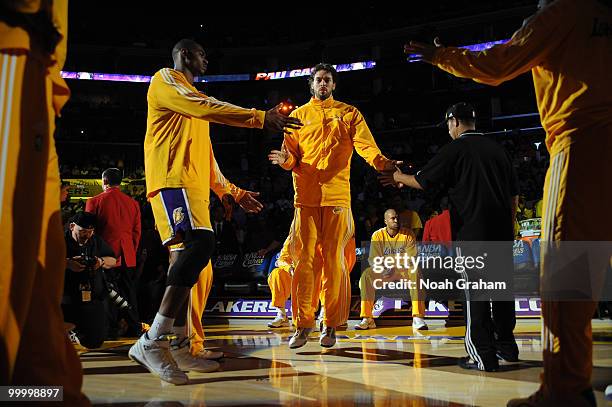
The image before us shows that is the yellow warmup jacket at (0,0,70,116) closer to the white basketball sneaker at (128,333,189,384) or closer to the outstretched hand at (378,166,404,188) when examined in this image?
the white basketball sneaker at (128,333,189,384)

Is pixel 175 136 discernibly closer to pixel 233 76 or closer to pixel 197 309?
pixel 197 309

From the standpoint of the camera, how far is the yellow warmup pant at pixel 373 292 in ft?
23.3

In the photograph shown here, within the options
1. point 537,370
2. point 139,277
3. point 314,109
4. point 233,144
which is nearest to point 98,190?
point 233,144

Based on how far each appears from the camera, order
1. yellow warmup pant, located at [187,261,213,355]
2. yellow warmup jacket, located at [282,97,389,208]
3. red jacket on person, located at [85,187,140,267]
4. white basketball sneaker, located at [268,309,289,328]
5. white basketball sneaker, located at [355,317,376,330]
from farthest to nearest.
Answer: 1. white basketball sneaker, located at [268,309,289,328]
2. white basketball sneaker, located at [355,317,376,330]
3. red jacket on person, located at [85,187,140,267]
4. yellow warmup jacket, located at [282,97,389,208]
5. yellow warmup pant, located at [187,261,213,355]

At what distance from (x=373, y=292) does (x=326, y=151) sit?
3.58 meters

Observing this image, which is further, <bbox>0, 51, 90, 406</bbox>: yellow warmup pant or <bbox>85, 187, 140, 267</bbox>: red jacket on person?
<bbox>85, 187, 140, 267</bbox>: red jacket on person

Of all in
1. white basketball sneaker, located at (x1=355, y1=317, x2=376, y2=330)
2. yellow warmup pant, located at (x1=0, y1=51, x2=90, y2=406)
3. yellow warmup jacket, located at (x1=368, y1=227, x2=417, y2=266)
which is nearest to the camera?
yellow warmup pant, located at (x1=0, y1=51, x2=90, y2=406)

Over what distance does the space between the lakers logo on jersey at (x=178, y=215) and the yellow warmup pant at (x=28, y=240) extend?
61.2 inches

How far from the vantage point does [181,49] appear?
4164 millimetres

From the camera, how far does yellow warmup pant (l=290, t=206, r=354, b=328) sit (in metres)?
5.11

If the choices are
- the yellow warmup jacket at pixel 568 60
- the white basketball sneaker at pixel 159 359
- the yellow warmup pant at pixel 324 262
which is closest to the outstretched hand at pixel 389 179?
the yellow warmup pant at pixel 324 262

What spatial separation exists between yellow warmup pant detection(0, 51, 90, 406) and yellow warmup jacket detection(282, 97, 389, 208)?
10.7ft

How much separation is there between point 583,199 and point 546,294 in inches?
17.9

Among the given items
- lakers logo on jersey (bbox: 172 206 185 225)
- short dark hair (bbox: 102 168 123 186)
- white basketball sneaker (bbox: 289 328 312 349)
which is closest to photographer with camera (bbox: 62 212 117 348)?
short dark hair (bbox: 102 168 123 186)
